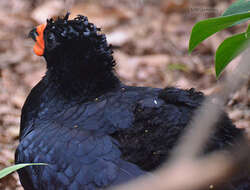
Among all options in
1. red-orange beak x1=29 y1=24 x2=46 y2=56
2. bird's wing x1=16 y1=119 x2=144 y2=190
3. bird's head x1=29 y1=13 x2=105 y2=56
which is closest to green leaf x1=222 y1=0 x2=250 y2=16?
bird's wing x1=16 y1=119 x2=144 y2=190

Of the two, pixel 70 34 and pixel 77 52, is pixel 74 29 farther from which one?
pixel 77 52

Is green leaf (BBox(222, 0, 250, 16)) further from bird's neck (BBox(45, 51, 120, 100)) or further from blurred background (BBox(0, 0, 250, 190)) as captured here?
blurred background (BBox(0, 0, 250, 190))

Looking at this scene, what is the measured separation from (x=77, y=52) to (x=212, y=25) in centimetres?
160

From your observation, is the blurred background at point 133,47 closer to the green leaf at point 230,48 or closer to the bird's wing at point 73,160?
the bird's wing at point 73,160

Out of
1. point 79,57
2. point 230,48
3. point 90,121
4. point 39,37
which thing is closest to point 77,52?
point 79,57

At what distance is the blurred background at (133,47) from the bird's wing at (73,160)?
157 cm

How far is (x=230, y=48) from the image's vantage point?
77.2 inches

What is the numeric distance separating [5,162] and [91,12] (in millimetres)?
3825

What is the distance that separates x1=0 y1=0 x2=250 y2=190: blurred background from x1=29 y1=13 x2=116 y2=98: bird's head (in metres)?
1.47

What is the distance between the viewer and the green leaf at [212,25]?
172 cm

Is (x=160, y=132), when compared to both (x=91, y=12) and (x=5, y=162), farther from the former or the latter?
(x=91, y=12)

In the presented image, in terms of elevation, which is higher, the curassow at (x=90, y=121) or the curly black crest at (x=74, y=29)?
the curly black crest at (x=74, y=29)

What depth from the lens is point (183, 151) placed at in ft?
3.14

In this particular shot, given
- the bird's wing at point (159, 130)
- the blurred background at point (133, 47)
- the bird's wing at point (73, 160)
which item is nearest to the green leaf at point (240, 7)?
the bird's wing at point (159, 130)
